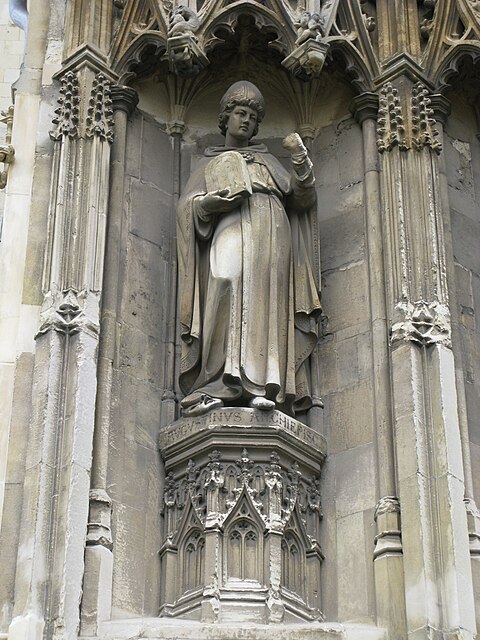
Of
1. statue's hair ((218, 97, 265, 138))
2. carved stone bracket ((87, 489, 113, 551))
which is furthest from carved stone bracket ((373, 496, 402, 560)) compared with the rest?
statue's hair ((218, 97, 265, 138))

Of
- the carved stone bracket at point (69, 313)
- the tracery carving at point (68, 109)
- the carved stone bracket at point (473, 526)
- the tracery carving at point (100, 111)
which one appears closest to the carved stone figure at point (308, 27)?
the tracery carving at point (100, 111)

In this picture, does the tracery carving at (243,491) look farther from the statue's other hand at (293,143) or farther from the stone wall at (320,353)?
the statue's other hand at (293,143)

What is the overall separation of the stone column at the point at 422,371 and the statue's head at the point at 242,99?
0.88 meters

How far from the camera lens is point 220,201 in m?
12.0

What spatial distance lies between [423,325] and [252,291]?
116 centimetres

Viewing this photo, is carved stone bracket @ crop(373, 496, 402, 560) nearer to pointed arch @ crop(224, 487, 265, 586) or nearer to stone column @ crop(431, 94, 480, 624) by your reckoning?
stone column @ crop(431, 94, 480, 624)

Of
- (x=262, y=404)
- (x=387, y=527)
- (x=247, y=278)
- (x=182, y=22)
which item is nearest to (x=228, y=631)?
(x=387, y=527)

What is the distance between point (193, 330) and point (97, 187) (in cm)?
120

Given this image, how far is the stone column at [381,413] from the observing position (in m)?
10.9

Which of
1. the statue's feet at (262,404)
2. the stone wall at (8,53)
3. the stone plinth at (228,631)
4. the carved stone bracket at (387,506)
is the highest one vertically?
the stone wall at (8,53)

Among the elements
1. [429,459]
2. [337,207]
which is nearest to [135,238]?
[337,207]

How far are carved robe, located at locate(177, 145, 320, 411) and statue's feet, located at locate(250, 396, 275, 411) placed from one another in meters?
0.06

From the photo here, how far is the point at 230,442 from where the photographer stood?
37.3 ft

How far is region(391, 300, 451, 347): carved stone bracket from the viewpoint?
1151 centimetres
